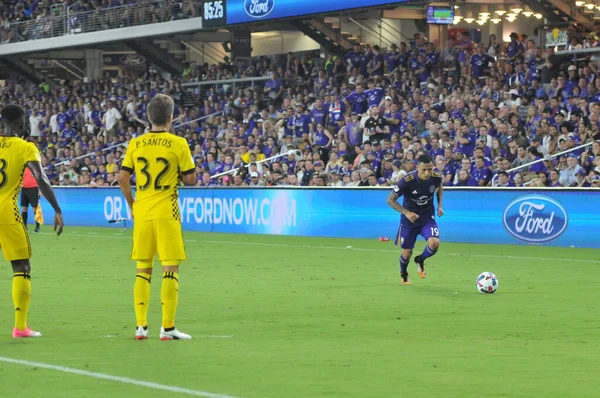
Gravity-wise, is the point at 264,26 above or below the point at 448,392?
above

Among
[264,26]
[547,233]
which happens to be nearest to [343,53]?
[264,26]

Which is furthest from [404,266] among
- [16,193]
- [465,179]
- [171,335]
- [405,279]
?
[465,179]

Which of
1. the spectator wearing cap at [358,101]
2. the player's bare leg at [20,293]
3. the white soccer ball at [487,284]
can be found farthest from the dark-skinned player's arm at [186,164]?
the spectator wearing cap at [358,101]

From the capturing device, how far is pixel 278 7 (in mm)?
37906

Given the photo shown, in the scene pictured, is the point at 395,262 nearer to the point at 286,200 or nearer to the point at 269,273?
the point at 269,273

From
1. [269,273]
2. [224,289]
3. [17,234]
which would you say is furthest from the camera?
[269,273]

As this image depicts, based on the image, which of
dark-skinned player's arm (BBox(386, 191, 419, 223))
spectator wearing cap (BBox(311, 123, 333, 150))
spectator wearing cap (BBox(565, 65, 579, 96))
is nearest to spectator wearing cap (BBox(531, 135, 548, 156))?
spectator wearing cap (BBox(565, 65, 579, 96))

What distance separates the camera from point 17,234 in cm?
1045

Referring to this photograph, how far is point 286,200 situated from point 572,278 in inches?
510

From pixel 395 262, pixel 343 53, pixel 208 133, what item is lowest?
pixel 395 262

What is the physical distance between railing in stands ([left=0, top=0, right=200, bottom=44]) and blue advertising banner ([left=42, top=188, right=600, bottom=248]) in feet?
35.6

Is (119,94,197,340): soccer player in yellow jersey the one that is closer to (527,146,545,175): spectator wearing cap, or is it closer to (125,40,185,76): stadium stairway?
(527,146,545,175): spectator wearing cap

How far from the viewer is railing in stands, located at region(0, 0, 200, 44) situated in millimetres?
44188

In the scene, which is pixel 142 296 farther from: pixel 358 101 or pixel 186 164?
pixel 358 101
